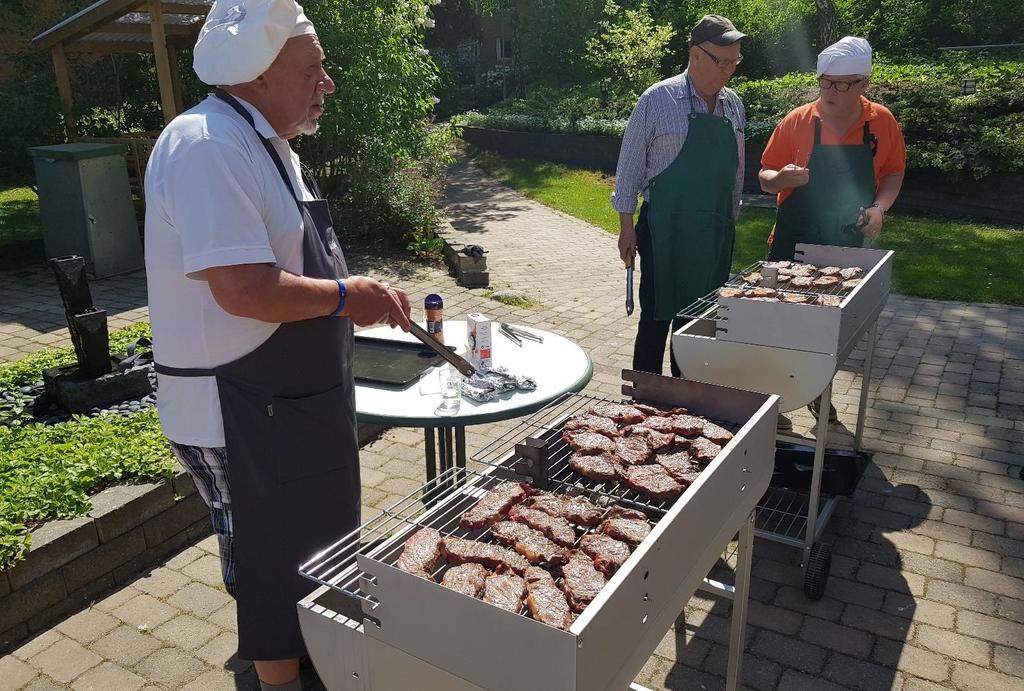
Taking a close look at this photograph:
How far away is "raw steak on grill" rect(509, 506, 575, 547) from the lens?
79.6 inches

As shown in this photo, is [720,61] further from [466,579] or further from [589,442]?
[466,579]

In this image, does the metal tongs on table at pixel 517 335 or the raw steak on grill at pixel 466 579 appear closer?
the raw steak on grill at pixel 466 579

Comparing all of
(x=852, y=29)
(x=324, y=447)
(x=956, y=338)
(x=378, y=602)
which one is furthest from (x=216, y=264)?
(x=852, y=29)

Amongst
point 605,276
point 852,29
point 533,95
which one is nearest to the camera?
point 605,276

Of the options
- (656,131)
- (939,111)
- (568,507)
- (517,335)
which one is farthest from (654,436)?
(939,111)

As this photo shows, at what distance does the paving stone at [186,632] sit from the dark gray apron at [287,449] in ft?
3.31

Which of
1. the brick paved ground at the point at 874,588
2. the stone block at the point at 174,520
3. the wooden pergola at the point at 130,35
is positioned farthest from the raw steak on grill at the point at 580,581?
the wooden pergola at the point at 130,35

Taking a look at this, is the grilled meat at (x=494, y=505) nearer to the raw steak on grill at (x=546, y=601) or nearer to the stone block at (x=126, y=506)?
the raw steak on grill at (x=546, y=601)

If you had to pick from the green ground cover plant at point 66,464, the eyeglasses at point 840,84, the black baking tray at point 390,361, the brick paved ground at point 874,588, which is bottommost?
the brick paved ground at point 874,588

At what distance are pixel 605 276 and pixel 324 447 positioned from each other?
23.9 ft

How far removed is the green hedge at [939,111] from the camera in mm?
11648

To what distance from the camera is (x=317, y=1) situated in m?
10.4

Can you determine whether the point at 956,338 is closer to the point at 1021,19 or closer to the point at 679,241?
the point at 679,241

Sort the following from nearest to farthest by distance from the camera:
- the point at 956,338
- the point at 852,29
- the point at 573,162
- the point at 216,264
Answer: the point at 216,264 < the point at 956,338 < the point at 573,162 < the point at 852,29
